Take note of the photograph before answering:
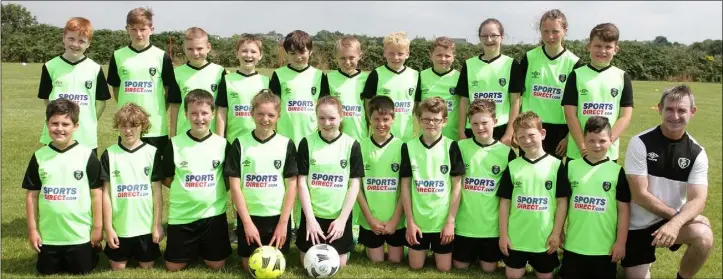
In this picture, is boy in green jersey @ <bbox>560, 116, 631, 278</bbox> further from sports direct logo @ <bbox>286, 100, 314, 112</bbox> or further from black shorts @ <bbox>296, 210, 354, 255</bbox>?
sports direct logo @ <bbox>286, 100, 314, 112</bbox>

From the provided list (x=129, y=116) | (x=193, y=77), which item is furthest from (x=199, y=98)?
(x=193, y=77)

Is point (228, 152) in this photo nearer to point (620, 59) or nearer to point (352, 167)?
point (352, 167)

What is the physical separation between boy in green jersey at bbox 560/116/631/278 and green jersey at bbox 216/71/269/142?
2.91 metres

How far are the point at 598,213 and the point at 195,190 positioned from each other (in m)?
3.15

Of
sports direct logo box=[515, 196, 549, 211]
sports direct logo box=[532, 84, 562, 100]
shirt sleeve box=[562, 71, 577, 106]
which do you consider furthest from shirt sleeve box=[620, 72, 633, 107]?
sports direct logo box=[515, 196, 549, 211]

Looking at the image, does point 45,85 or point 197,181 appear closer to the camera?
point 197,181

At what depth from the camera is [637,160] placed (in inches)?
179

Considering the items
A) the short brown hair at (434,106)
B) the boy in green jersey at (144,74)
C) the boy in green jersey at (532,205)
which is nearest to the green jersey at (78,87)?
the boy in green jersey at (144,74)

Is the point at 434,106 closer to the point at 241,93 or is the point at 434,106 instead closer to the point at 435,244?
the point at 435,244

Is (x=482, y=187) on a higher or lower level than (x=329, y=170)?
lower

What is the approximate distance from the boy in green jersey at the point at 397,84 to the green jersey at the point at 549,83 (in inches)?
44.1

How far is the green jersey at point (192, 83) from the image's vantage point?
214 inches

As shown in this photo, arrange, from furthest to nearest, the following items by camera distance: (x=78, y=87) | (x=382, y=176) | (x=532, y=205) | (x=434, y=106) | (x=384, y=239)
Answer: (x=78, y=87)
(x=384, y=239)
(x=382, y=176)
(x=434, y=106)
(x=532, y=205)

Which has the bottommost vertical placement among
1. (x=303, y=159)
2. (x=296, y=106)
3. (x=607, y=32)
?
(x=303, y=159)
